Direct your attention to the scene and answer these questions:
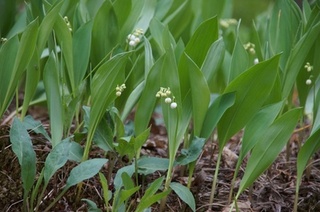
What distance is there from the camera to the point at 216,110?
2102 mm

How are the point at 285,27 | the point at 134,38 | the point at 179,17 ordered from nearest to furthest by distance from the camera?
the point at 134,38 → the point at 285,27 → the point at 179,17

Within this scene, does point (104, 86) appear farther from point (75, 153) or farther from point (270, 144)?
point (270, 144)

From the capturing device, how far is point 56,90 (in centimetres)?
211

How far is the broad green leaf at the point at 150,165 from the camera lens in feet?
6.84

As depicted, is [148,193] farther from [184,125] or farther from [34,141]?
[34,141]

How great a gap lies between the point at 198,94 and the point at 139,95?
0.26m

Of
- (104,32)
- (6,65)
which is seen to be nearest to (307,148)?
(104,32)

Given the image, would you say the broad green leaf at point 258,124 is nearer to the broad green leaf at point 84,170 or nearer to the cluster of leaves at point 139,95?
the cluster of leaves at point 139,95

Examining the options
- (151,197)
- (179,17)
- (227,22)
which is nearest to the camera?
(151,197)

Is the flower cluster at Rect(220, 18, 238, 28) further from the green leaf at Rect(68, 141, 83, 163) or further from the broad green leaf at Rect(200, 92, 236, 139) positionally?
the green leaf at Rect(68, 141, 83, 163)

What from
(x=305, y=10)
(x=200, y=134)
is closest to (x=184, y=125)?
(x=200, y=134)

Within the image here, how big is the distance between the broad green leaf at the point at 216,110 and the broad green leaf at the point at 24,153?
1.85 ft

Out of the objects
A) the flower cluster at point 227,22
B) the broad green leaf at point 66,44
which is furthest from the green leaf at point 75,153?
the flower cluster at point 227,22

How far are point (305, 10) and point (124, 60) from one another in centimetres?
86
